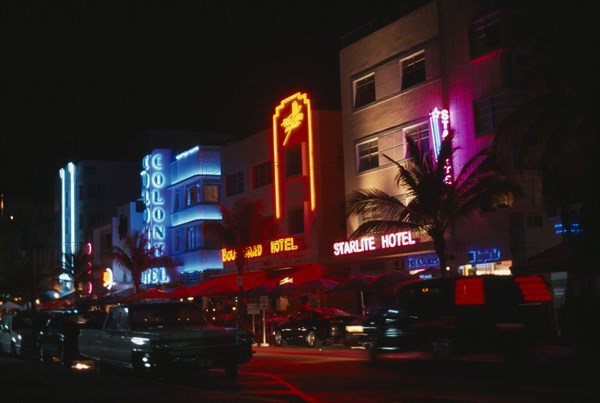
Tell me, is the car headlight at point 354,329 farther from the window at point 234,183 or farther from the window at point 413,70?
the window at point 234,183

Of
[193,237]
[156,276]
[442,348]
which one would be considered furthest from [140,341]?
[156,276]

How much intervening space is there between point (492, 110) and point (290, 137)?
13.2 m

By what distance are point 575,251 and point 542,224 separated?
4753 millimetres

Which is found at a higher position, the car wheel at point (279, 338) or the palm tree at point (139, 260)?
the palm tree at point (139, 260)

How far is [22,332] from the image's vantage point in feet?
87.6

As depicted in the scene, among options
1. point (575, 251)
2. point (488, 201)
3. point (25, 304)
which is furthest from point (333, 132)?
point (25, 304)

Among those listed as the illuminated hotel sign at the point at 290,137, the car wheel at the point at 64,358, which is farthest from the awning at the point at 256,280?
the car wheel at the point at 64,358

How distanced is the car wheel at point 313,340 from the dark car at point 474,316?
10.0m

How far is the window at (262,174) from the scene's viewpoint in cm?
4175

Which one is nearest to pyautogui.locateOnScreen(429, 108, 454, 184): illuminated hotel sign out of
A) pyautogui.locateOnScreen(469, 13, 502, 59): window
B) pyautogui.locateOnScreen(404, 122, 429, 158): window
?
pyautogui.locateOnScreen(404, 122, 429, 158): window

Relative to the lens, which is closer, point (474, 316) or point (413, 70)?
point (474, 316)

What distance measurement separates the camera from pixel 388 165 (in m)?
33.2

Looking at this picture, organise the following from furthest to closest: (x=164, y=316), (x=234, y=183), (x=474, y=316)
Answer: (x=234, y=183) < (x=474, y=316) < (x=164, y=316)

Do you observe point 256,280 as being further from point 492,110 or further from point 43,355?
point 43,355
